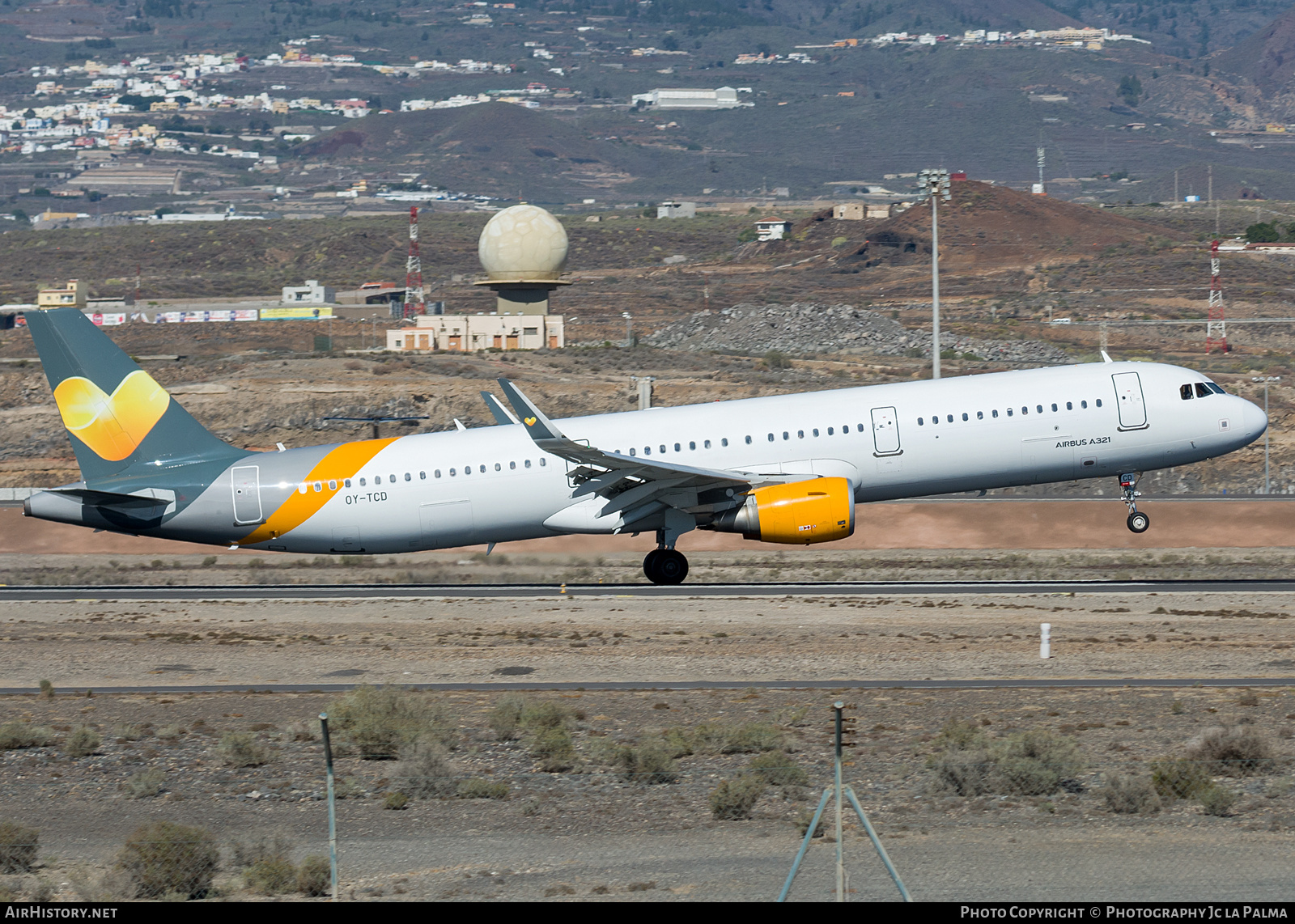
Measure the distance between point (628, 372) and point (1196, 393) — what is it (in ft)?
179

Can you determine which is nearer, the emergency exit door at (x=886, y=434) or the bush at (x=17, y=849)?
the bush at (x=17, y=849)

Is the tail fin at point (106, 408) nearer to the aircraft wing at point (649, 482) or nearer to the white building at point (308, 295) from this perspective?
the aircraft wing at point (649, 482)

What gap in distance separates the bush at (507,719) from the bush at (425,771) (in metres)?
1.10

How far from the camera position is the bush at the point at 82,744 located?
69.6 ft

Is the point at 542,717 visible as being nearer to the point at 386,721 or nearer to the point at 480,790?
the point at 386,721

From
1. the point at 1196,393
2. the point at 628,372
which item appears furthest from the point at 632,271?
the point at 1196,393

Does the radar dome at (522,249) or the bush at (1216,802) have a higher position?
the radar dome at (522,249)

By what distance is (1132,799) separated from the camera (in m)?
16.9

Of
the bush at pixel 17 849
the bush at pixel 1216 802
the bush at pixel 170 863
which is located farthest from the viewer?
the bush at pixel 1216 802

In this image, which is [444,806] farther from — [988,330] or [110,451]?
[988,330]

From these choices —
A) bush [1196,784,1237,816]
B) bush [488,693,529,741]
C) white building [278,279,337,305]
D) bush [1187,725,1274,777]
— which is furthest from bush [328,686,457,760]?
white building [278,279,337,305]

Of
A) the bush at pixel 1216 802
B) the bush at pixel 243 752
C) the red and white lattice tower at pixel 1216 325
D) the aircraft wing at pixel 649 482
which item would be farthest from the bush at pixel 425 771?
the red and white lattice tower at pixel 1216 325

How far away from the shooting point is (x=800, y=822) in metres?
16.5
